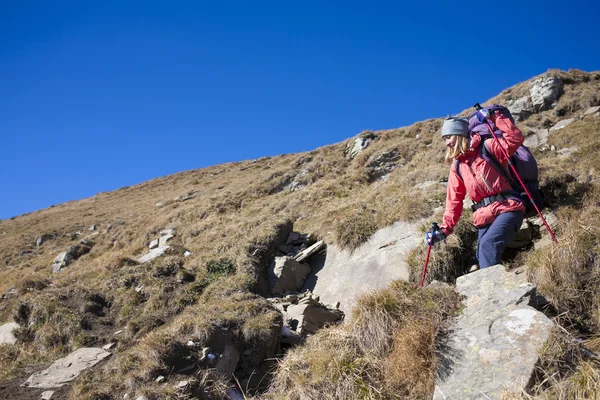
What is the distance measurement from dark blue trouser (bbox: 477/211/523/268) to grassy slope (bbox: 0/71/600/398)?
0.47 metres

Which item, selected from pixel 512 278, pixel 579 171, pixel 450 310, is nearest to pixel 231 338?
pixel 450 310

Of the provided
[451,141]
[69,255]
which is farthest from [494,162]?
[69,255]

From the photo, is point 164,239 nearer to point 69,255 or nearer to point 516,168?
point 69,255

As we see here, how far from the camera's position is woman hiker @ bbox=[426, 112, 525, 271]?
19.9 feet

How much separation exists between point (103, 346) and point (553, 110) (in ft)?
64.7

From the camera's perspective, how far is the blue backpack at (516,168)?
638cm

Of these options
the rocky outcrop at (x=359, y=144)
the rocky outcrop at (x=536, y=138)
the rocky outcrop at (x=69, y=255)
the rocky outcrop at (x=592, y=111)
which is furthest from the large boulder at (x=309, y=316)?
the rocky outcrop at (x=69, y=255)

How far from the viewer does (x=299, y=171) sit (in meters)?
23.9

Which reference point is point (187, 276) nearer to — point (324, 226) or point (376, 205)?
point (324, 226)

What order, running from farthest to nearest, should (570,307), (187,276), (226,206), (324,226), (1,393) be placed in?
(226,206) < (324,226) < (187,276) < (1,393) < (570,307)

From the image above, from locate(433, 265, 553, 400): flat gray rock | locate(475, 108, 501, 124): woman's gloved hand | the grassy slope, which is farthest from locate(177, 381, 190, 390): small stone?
locate(475, 108, 501, 124): woman's gloved hand

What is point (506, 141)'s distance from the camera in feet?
20.7

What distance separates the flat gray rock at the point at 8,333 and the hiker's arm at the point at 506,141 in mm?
12063

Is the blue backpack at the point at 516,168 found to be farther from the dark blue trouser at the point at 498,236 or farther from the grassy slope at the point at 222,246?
the grassy slope at the point at 222,246
